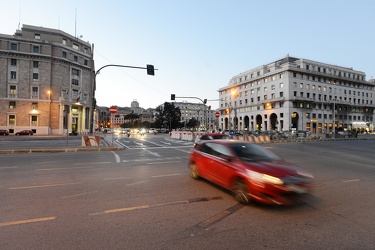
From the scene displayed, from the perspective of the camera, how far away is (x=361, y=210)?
505 cm

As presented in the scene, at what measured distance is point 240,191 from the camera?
540cm

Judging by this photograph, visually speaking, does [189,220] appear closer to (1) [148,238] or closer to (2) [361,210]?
(1) [148,238]

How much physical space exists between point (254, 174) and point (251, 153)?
116 centimetres

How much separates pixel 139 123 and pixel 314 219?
14103cm

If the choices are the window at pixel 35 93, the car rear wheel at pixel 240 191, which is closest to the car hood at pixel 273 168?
the car rear wheel at pixel 240 191

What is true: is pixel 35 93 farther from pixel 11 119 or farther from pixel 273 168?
pixel 273 168

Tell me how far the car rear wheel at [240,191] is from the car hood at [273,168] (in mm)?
436

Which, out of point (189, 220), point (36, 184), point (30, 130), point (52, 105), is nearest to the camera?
point (189, 220)

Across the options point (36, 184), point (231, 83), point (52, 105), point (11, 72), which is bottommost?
point (36, 184)

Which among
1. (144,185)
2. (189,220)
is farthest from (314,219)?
(144,185)

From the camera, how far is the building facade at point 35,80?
48625 mm

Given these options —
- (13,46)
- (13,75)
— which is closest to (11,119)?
(13,75)

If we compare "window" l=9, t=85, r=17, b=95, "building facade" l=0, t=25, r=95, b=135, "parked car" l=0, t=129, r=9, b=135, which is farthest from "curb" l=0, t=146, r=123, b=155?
"window" l=9, t=85, r=17, b=95

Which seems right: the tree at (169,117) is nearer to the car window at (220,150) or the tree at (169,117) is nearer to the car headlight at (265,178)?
the car window at (220,150)
